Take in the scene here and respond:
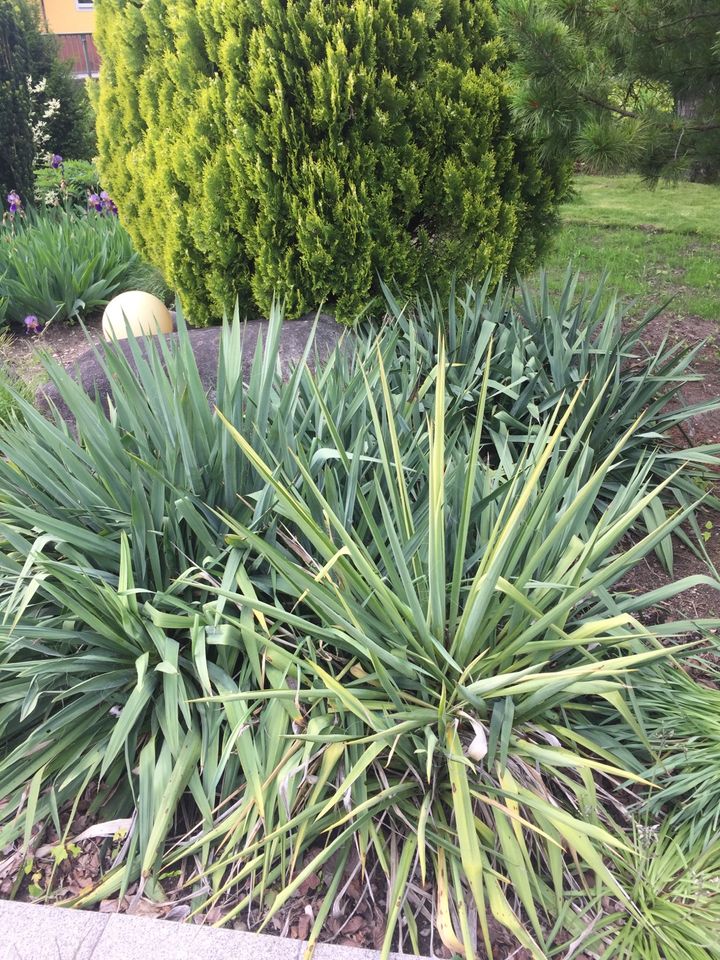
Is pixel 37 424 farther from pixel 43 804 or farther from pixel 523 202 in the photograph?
pixel 523 202

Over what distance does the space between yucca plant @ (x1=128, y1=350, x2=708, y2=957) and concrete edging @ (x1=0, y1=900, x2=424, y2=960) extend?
80 millimetres

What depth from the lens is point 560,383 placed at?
3.06 meters

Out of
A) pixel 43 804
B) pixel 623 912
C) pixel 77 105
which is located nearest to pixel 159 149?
pixel 43 804

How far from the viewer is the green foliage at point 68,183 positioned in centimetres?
706

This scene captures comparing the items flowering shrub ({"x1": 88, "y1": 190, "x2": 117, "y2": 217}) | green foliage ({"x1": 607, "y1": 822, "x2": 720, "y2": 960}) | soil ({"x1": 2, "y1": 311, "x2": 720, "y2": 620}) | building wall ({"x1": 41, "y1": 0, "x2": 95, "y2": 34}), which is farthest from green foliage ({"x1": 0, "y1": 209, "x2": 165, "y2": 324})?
building wall ({"x1": 41, "y1": 0, "x2": 95, "y2": 34})

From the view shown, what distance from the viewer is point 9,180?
7727 mm

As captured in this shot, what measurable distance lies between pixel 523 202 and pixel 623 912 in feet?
11.0

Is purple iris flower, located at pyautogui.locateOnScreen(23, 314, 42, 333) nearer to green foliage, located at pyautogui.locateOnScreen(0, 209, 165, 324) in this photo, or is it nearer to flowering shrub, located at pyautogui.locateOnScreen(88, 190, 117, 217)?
green foliage, located at pyautogui.locateOnScreen(0, 209, 165, 324)

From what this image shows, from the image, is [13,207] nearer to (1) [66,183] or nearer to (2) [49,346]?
(1) [66,183]

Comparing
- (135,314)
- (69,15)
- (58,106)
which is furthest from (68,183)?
(69,15)

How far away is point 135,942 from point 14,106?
27.4 ft

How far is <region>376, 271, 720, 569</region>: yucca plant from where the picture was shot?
291cm

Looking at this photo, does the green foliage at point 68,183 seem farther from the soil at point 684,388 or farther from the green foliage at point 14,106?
the soil at point 684,388

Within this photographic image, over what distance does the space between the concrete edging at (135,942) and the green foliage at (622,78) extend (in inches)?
102
